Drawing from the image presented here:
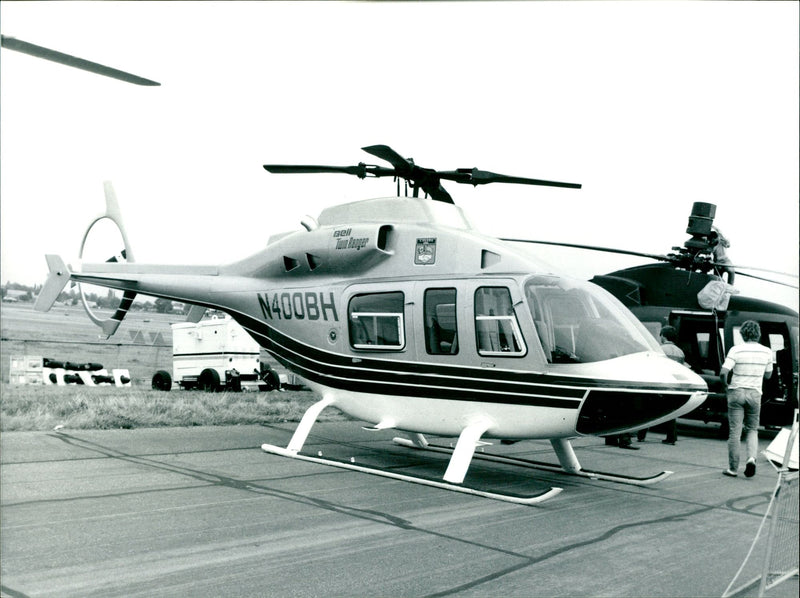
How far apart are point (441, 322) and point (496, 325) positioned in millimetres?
495

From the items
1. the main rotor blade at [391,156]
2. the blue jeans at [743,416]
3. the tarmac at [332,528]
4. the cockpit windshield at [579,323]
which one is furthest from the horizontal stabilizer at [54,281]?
the blue jeans at [743,416]

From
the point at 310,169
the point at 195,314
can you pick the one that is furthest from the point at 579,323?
the point at 195,314

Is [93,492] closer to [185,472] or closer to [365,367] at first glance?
[185,472]

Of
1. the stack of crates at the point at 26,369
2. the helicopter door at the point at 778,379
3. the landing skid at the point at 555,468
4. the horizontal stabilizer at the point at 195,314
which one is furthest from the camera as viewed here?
the stack of crates at the point at 26,369

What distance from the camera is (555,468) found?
6715 millimetres

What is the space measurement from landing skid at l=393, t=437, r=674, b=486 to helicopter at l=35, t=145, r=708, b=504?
0.8 inches

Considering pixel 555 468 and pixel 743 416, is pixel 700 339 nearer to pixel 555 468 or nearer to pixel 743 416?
pixel 743 416

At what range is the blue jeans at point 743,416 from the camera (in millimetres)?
6328

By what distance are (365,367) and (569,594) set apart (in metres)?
3.51

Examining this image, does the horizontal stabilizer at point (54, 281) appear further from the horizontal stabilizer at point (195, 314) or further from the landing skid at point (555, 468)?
the landing skid at point (555, 468)

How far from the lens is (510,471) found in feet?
22.2

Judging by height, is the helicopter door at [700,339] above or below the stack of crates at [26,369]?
above

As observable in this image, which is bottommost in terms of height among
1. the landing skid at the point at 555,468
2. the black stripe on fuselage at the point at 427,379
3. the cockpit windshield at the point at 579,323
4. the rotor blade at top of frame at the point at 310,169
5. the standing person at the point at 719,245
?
the landing skid at the point at 555,468

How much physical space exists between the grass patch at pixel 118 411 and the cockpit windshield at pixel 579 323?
4.67 metres
